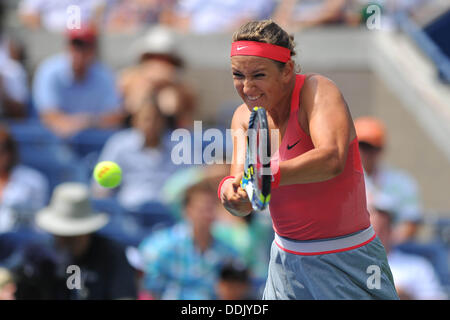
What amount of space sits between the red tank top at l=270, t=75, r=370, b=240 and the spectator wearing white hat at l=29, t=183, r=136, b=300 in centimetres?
198

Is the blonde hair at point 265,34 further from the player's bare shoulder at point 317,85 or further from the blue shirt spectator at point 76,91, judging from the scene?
the blue shirt spectator at point 76,91

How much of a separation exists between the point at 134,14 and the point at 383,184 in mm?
4009

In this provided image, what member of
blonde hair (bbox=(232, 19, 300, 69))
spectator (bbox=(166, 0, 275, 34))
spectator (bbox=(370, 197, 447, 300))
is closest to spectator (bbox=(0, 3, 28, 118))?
spectator (bbox=(166, 0, 275, 34))

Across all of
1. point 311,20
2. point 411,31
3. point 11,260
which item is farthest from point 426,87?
point 11,260

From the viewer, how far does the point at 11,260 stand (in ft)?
17.1

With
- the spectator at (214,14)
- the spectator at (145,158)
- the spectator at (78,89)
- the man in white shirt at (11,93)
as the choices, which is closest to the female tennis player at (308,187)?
the spectator at (145,158)

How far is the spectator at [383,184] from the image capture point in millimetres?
5219

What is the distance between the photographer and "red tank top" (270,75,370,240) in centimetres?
260

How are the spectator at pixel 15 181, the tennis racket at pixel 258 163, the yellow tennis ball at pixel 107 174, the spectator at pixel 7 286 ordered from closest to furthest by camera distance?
the tennis racket at pixel 258 163
the yellow tennis ball at pixel 107 174
the spectator at pixel 7 286
the spectator at pixel 15 181

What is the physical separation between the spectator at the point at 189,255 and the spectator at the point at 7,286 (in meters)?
0.89

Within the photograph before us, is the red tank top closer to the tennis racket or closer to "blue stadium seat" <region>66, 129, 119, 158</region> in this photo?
the tennis racket

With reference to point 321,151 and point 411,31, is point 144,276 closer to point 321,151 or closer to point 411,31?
point 321,151

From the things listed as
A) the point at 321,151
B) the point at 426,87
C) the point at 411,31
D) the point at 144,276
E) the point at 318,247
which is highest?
the point at 411,31

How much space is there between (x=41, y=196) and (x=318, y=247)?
3.95 m
